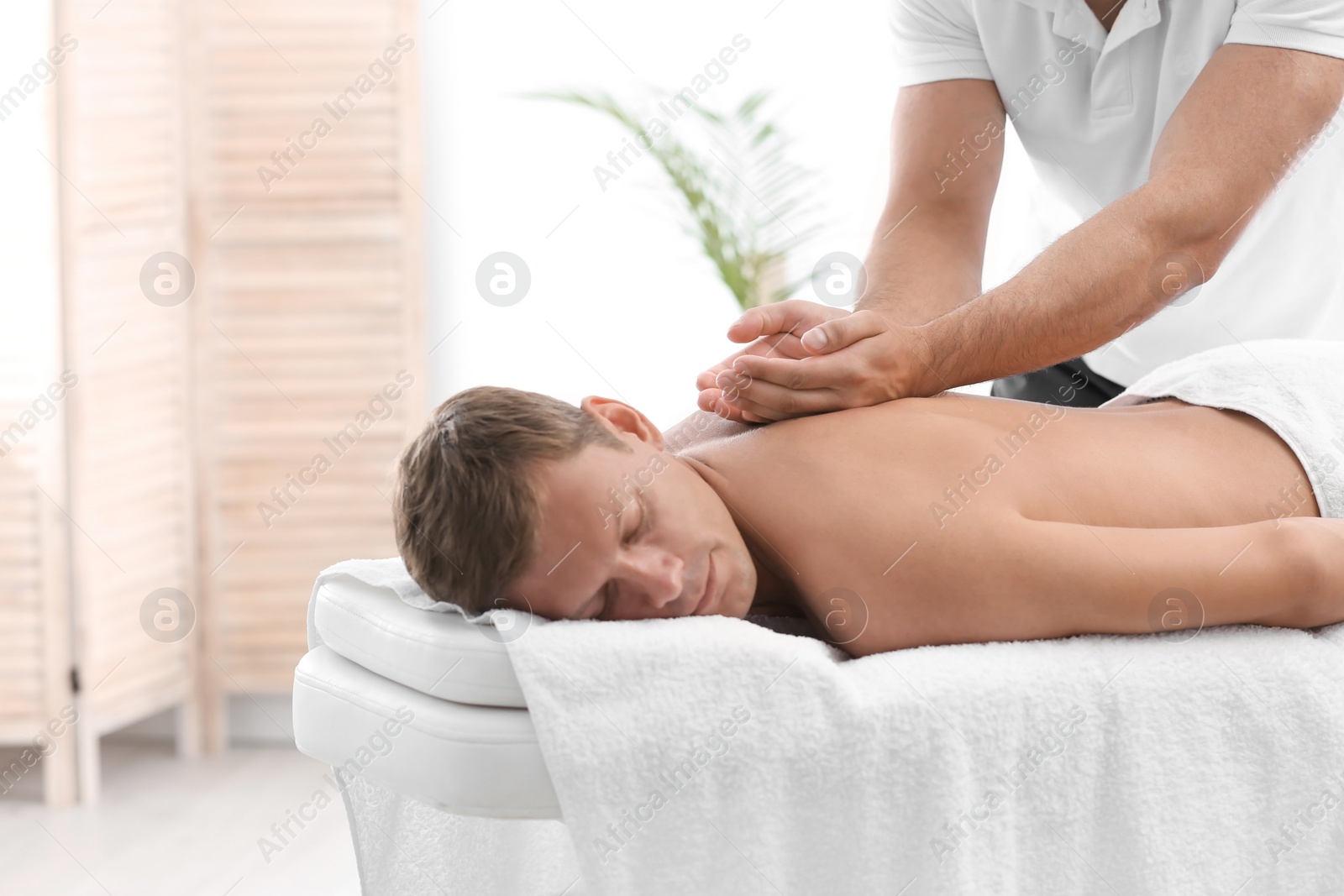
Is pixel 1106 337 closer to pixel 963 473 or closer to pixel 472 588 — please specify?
pixel 963 473

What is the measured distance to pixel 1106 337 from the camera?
1.20 m

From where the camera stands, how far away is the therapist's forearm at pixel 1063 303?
1.15 m

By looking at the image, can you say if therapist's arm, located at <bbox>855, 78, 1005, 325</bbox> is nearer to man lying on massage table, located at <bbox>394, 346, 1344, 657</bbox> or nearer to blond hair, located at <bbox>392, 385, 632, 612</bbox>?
man lying on massage table, located at <bbox>394, 346, 1344, 657</bbox>

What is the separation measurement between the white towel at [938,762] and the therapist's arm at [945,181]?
785 mm

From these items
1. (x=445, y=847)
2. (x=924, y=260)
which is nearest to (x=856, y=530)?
(x=445, y=847)

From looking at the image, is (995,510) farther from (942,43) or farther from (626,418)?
(942,43)

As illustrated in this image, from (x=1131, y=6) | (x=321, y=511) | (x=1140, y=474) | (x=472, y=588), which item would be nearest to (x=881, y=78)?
(x=1131, y=6)

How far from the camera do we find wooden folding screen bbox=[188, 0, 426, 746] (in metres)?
2.72

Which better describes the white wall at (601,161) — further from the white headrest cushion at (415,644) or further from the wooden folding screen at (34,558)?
the white headrest cushion at (415,644)

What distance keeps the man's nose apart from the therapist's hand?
0.74ft

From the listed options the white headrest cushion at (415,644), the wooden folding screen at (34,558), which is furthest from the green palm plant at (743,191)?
the white headrest cushion at (415,644)

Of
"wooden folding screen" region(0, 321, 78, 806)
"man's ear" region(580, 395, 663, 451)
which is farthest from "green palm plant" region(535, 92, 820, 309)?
"man's ear" region(580, 395, 663, 451)

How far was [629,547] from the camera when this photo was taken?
0.99 metres

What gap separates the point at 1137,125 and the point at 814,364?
2.44 feet
